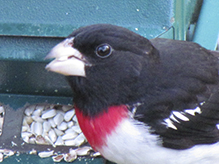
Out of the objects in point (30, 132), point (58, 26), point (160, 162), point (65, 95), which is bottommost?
point (160, 162)

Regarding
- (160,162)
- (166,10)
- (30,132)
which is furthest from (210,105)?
(30,132)

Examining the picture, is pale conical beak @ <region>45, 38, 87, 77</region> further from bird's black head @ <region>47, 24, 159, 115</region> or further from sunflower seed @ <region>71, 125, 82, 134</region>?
sunflower seed @ <region>71, 125, 82, 134</region>

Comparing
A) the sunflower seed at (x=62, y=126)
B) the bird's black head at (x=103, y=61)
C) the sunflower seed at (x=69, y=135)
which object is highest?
the bird's black head at (x=103, y=61)

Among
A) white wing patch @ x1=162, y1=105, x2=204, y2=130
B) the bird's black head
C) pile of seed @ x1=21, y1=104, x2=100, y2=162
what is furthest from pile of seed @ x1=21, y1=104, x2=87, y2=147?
white wing patch @ x1=162, y1=105, x2=204, y2=130

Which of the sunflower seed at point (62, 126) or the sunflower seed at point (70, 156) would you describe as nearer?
the sunflower seed at point (70, 156)

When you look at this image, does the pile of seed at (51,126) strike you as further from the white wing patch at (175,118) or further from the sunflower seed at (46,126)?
the white wing patch at (175,118)

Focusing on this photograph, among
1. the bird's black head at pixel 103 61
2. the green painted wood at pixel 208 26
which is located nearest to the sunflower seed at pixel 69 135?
the bird's black head at pixel 103 61

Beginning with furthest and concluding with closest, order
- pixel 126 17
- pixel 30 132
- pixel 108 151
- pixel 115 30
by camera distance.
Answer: pixel 30 132, pixel 126 17, pixel 108 151, pixel 115 30

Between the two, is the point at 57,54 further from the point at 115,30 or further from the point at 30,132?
the point at 30,132
